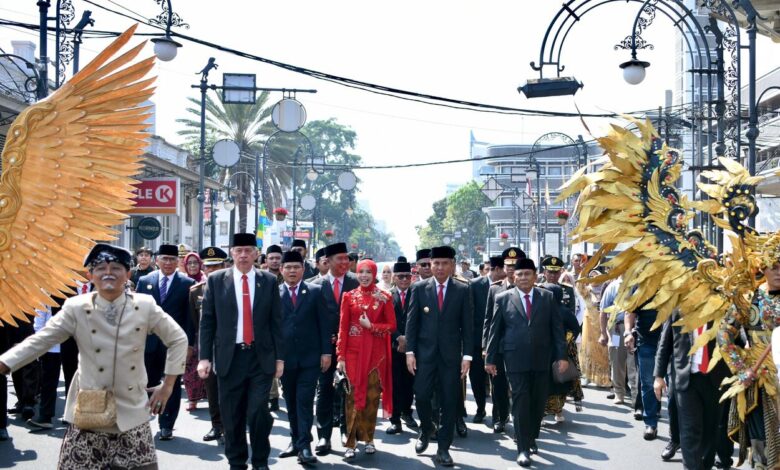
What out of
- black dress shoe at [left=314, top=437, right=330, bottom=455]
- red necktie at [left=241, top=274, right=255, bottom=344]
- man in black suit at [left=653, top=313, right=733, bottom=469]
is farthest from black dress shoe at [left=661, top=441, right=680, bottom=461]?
red necktie at [left=241, top=274, right=255, bottom=344]

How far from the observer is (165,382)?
18.4ft

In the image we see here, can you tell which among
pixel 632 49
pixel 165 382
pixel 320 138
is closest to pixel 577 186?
pixel 165 382

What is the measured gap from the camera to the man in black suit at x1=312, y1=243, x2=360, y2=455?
999 cm

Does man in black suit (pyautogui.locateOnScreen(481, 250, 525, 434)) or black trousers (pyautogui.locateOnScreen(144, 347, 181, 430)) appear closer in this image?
black trousers (pyautogui.locateOnScreen(144, 347, 181, 430))

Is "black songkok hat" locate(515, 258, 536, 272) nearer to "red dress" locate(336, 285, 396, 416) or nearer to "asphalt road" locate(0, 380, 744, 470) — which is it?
"red dress" locate(336, 285, 396, 416)

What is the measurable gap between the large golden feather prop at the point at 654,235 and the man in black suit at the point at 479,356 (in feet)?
17.0

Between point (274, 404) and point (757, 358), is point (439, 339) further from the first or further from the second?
point (274, 404)

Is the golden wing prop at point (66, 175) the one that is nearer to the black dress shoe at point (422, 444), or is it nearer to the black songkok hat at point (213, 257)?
the black dress shoe at point (422, 444)

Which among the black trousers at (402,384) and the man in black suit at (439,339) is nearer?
the man in black suit at (439,339)

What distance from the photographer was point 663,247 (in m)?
6.53

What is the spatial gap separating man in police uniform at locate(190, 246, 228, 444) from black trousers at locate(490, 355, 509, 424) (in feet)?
11.1

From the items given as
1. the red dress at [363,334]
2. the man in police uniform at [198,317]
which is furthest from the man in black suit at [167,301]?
the red dress at [363,334]

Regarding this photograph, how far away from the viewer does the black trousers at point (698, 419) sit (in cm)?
771

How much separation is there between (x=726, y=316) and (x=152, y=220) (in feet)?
57.2
